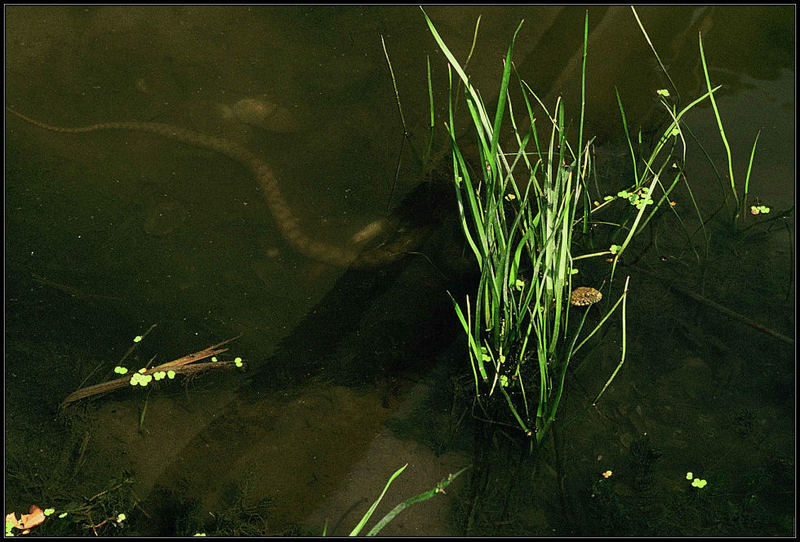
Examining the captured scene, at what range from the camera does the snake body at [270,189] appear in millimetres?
2338

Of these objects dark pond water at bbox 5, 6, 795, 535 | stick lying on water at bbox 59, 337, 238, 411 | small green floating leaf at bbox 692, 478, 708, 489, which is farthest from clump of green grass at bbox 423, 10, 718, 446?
stick lying on water at bbox 59, 337, 238, 411

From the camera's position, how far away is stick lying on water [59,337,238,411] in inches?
74.9

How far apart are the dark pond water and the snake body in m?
0.01

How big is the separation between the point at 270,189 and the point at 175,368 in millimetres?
865

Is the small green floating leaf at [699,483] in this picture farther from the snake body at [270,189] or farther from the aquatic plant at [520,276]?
the snake body at [270,189]

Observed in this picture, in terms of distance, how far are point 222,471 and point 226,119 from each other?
156 centimetres

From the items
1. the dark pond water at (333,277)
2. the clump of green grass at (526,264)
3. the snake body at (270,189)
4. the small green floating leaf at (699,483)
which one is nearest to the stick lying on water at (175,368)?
the dark pond water at (333,277)

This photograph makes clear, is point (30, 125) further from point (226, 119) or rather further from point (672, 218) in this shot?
point (672, 218)

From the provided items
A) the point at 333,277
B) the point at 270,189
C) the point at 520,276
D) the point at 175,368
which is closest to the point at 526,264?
the point at 520,276

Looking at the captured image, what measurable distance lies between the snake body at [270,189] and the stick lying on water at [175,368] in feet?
1.65

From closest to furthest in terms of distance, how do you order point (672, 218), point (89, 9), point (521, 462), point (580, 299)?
point (521, 462), point (580, 299), point (672, 218), point (89, 9)

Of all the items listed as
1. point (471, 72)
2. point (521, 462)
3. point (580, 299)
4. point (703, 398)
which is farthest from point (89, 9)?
point (703, 398)

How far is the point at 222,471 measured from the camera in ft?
5.96

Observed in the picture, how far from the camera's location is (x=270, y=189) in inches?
99.3
